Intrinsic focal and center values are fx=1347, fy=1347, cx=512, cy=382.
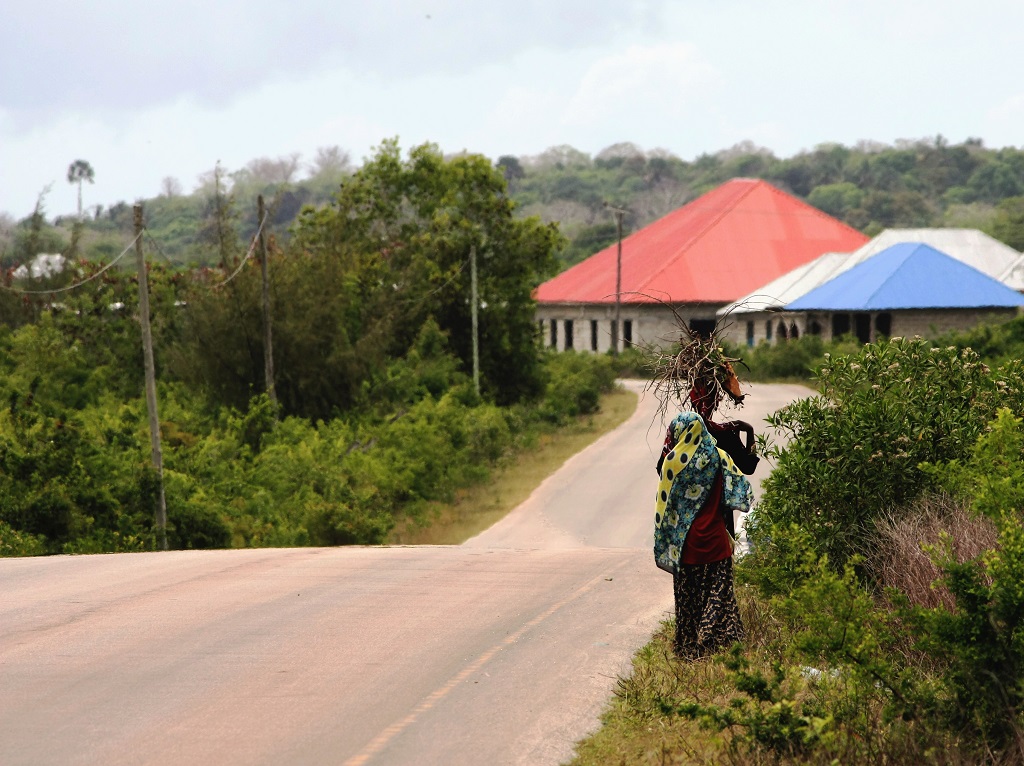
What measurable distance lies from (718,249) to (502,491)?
37441 millimetres

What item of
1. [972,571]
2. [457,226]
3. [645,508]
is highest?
[457,226]

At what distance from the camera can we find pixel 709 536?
8.48m

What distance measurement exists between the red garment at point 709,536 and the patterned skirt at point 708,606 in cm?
6

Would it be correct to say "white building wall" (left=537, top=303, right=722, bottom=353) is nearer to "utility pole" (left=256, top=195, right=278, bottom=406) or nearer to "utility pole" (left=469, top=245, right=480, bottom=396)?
"utility pole" (left=469, top=245, right=480, bottom=396)

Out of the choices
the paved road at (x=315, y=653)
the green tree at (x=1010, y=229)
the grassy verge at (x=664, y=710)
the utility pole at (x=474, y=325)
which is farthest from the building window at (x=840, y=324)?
the grassy verge at (x=664, y=710)

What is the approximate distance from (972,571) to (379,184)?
135ft

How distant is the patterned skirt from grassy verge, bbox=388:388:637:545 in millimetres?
15325

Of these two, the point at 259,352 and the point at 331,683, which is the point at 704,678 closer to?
the point at 331,683

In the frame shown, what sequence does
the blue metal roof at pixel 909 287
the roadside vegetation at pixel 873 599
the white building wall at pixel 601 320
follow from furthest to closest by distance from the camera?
the white building wall at pixel 601 320 → the blue metal roof at pixel 909 287 → the roadside vegetation at pixel 873 599

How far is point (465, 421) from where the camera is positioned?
111ft

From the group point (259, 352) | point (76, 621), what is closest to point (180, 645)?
point (76, 621)

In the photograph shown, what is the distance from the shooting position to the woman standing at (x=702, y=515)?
8.41 metres

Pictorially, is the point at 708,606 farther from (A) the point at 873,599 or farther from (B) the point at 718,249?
(B) the point at 718,249

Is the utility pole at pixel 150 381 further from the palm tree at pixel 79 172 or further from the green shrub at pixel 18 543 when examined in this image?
the palm tree at pixel 79 172
